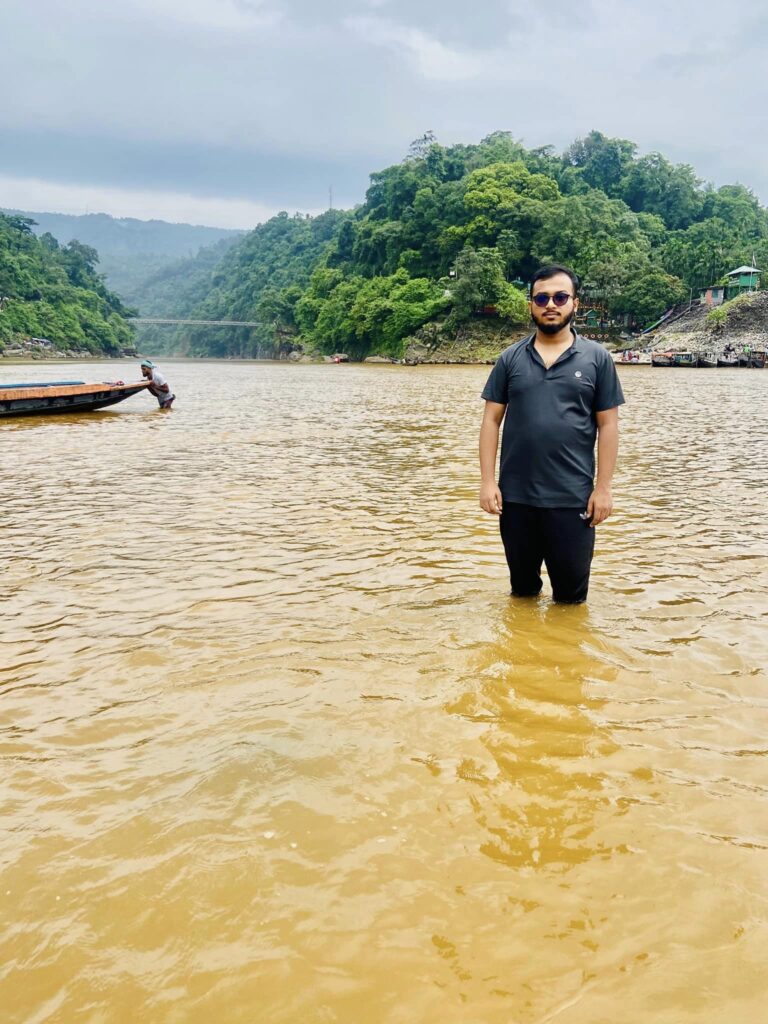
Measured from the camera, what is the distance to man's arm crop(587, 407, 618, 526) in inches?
164

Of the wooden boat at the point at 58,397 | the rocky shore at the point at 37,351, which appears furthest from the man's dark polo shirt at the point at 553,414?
the rocky shore at the point at 37,351

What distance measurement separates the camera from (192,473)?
1036 centimetres

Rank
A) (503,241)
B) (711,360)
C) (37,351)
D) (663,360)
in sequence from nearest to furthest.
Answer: (663,360)
(711,360)
(503,241)
(37,351)

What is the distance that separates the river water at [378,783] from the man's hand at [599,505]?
74 cm

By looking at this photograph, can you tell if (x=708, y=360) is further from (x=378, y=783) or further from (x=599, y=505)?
(x=378, y=783)

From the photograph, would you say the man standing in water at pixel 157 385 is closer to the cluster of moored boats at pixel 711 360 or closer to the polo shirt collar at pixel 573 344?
the polo shirt collar at pixel 573 344

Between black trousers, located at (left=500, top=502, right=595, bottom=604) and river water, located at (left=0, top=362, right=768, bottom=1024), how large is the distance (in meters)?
0.19

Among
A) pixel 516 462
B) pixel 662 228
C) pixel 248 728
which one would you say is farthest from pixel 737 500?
pixel 662 228

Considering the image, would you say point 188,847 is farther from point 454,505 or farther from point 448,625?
point 454,505

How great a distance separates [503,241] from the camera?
80.8 m

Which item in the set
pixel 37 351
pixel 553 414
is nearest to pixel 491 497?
pixel 553 414

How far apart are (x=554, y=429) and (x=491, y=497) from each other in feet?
1.92

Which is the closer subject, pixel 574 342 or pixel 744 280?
pixel 574 342

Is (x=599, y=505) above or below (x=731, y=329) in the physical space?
below
